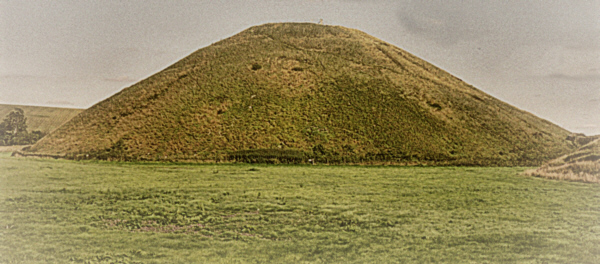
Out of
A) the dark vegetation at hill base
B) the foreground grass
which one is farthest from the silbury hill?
the dark vegetation at hill base

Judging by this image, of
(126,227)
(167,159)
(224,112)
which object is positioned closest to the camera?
(126,227)

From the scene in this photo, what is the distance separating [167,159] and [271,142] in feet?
A: 46.3

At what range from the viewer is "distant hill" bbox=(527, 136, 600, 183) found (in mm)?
26922

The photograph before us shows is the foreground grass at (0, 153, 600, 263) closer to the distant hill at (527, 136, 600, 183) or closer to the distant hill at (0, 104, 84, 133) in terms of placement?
the distant hill at (527, 136, 600, 183)

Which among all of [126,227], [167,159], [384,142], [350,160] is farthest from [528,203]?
[167,159]

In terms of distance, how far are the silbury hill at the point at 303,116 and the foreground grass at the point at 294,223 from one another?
1139 inches

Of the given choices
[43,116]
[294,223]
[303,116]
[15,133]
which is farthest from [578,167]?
[43,116]

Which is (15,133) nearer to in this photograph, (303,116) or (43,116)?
(43,116)

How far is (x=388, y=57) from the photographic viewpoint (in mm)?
83062

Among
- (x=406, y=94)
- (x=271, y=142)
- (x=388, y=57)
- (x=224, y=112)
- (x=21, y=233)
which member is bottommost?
(x=21, y=233)

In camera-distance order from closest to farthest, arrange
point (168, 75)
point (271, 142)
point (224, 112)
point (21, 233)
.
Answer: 1. point (21, 233)
2. point (271, 142)
3. point (224, 112)
4. point (168, 75)

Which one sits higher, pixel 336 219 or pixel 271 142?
pixel 271 142

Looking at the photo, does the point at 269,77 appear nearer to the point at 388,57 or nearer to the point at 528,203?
the point at 388,57

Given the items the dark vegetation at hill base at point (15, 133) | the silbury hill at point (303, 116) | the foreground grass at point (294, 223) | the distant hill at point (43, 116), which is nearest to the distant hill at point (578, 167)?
the foreground grass at point (294, 223)
